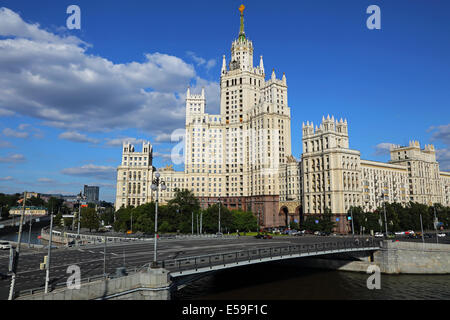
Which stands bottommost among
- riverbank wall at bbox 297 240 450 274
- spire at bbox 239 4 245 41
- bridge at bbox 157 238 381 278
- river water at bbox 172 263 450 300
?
river water at bbox 172 263 450 300

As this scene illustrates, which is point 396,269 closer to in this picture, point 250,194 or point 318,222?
point 318,222

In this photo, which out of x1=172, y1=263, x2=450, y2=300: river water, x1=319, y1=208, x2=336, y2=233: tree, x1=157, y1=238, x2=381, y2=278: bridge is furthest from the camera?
x1=319, y1=208, x2=336, y2=233: tree

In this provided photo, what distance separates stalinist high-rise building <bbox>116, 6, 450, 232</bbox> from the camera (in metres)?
124

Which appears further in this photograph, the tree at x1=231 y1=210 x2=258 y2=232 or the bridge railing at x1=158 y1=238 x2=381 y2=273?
the tree at x1=231 y1=210 x2=258 y2=232

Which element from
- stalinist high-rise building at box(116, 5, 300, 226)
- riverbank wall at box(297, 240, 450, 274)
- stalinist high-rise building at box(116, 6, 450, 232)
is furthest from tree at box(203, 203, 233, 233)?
riverbank wall at box(297, 240, 450, 274)

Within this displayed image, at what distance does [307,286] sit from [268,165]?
10469 centimetres

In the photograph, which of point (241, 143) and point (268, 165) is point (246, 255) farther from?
point (241, 143)

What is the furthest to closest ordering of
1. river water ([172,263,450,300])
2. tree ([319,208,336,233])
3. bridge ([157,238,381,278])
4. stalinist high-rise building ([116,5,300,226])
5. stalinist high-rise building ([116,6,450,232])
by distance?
stalinist high-rise building ([116,5,300,226]), stalinist high-rise building ([116,6,450,232]), tree ([319,208,336,233]), river water ([172,263,450,300]), bridge ([157,238,381,278])

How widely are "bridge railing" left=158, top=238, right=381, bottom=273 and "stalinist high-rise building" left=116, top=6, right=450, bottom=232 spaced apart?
58247 millimetres

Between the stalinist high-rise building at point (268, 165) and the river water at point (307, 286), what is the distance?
5643 cm

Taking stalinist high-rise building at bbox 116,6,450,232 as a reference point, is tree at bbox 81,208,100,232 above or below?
below

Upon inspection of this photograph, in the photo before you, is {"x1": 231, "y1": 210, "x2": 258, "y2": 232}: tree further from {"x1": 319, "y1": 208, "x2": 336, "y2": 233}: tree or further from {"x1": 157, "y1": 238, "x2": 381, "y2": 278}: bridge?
{"x1": 157, "y1": 238, "x2": 381, "y2": 278}: bridge
